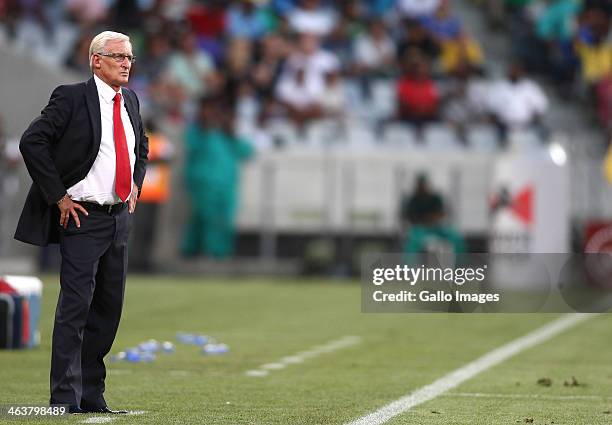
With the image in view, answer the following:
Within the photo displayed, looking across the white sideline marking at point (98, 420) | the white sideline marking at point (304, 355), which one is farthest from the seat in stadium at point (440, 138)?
the white sideline marking at point (98, 420)

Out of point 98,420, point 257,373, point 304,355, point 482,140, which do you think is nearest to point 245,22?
point 482,140

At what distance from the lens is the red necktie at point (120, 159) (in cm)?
745

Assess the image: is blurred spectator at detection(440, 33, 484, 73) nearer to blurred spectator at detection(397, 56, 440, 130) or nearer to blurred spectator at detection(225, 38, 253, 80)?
blurred spectator at detection(397, 56, 440, 130)

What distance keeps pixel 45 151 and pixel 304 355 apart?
185 inches

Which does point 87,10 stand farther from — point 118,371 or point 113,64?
point 113,64

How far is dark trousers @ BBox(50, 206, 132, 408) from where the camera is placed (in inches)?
290

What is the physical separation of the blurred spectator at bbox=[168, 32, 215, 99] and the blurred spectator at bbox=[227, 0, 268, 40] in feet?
3.64

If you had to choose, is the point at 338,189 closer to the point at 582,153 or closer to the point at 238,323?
the point at 582,153

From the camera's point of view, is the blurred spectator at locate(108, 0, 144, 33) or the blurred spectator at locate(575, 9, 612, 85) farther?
the blurred spectator at locate(575, 9, 612, 85)

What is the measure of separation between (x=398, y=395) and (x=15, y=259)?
1381cm

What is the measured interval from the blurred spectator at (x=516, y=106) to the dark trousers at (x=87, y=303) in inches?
681

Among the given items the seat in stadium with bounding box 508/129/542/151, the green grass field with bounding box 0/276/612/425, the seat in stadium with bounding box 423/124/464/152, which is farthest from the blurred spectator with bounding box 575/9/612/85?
the green grass field with bounding box 0/276/612/425

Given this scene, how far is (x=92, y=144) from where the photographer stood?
24.3ft

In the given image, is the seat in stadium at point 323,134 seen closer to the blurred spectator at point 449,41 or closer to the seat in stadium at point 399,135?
the seat in stadium at point 399,135
